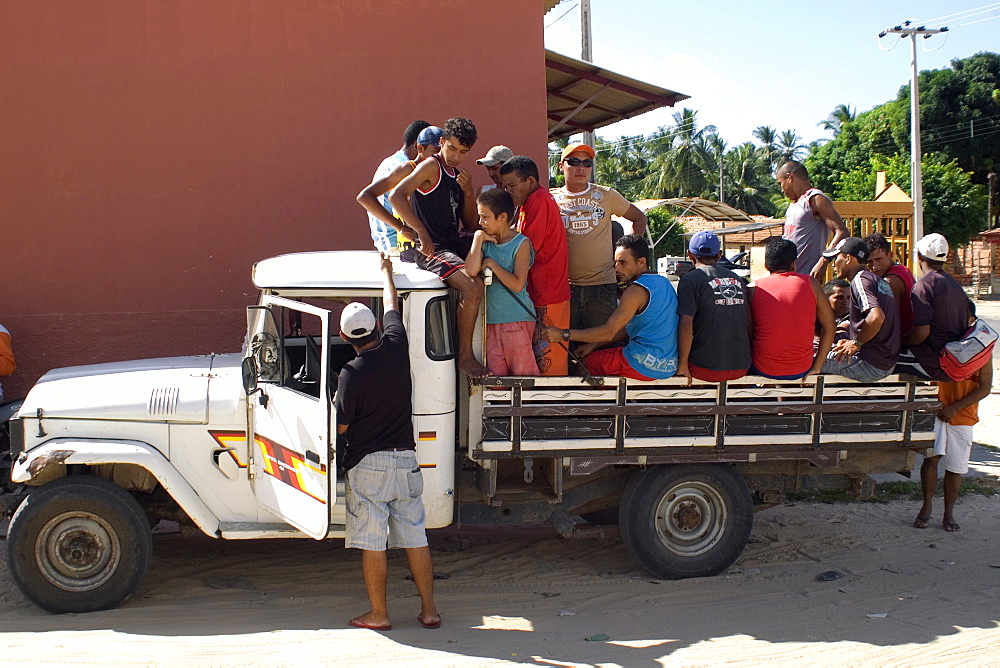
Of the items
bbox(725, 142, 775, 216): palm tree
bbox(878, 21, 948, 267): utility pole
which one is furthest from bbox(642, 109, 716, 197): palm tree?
bbox(878, 21, 948, 267): utility pole

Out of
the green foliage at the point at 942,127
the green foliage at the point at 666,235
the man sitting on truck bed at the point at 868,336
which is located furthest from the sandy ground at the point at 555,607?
the green foliage at the point at 942,127

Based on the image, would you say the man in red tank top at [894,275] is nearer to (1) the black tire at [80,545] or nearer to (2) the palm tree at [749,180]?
(1) the black tire at [80,545]

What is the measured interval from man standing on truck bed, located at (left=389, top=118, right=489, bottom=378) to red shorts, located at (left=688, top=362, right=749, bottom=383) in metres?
1.30

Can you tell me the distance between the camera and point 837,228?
6320 mm

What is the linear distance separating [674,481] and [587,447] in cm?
67

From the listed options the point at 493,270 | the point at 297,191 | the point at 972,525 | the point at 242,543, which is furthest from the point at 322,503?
the point at 972,525

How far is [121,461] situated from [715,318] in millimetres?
3444

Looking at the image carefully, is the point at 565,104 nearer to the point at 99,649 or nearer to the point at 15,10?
the point at 15,10

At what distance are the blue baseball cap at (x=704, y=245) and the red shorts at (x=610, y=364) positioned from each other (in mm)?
793

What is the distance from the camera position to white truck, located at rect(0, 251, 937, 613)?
455cm

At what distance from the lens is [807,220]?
6488 millimetres

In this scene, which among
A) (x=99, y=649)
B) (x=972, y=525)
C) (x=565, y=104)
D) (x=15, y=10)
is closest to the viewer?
(x=99, y=649)

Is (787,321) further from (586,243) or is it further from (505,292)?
(505,292)

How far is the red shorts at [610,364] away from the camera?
5.01 metres
